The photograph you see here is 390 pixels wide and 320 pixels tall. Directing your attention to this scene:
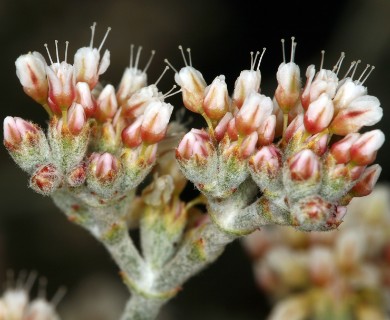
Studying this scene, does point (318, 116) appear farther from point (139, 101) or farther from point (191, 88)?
point (139, 101)

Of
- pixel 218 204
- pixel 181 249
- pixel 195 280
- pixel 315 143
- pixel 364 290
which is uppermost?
pixel 315 143

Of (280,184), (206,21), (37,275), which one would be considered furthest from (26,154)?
(206,21)

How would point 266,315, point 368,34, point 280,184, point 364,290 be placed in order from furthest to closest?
point 368,34, point 266,315, point 364,290, point 280,184

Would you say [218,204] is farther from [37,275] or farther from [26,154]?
[37,275]

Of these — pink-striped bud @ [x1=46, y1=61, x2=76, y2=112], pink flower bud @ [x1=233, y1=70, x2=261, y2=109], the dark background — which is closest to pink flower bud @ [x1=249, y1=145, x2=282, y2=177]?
pink flower bud @ [x1=233, y1=70, x2=261, y2=109]

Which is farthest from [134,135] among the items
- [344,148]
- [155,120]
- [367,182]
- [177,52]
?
[177,52]

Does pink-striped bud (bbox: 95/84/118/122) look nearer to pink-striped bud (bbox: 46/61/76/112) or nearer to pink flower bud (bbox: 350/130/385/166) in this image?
pink-striped bud (bbox: 46/61/76/112)
